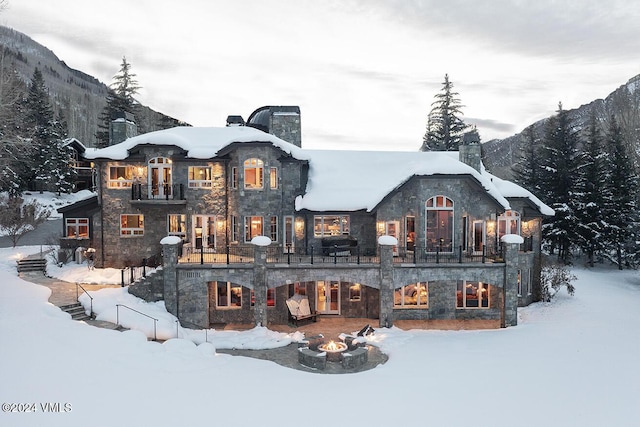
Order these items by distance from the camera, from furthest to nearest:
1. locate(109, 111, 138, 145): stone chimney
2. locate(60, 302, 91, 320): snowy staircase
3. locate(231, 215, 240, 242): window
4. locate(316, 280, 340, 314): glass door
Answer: locate(109, 111, 138, 145): stone chimney, locate(231, 215, 240, 242): window, locate(316, 280, 340, 314): glass door, locate(60, 302, 91, 320): snowy staircase

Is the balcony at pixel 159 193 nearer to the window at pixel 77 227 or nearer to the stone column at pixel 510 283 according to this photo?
the window at pixel 77 227

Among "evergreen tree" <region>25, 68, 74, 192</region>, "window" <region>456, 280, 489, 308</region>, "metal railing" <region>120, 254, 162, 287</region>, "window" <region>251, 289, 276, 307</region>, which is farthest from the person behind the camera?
"evergreen tree" <region>25, 68, 74, 192</region>

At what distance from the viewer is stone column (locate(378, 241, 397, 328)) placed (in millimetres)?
20281

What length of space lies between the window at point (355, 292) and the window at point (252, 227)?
20.0 ft

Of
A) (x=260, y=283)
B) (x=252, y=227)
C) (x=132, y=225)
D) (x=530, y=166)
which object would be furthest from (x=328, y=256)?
(x=530, y=166)

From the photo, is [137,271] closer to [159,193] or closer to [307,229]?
[159,193]

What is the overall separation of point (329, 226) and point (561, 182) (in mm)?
26289

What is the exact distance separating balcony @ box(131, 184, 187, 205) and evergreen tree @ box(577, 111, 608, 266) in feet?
108

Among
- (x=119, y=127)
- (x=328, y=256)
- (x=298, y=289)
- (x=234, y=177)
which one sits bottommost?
(x=298, y=289)

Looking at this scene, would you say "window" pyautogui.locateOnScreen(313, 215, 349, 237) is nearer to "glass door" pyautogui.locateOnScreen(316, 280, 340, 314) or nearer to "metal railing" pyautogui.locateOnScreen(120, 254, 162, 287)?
"glass door" pyautogui.locateOnScreen(316, 280, 340, 314)

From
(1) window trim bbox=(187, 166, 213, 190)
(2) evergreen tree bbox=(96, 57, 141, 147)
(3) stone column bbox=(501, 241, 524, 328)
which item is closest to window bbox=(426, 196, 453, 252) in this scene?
(3) stone column bbox=(501, 241, 524, 328)

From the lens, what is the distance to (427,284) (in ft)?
73.3

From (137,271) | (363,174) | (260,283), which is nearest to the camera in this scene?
(260,283)

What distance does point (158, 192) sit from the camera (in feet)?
78.1
